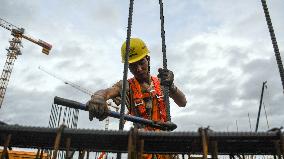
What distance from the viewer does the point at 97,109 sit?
13.4 ft

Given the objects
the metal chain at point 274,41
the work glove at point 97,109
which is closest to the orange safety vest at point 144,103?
the work glove at point 97,109

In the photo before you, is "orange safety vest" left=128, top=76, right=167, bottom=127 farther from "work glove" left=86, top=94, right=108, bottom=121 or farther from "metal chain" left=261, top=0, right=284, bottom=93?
"metal chain" left=261, top=0, right=284, bottom=93

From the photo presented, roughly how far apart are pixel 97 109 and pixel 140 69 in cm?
203

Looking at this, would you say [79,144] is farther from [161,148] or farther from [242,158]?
[242,158]

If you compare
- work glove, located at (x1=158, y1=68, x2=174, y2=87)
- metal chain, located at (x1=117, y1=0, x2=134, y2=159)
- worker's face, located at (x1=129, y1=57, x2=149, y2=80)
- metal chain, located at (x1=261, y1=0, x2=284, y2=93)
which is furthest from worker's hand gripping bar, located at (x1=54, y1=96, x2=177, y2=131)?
worker's face, located at (x1=129, y1=57, x2=149, y2=80)

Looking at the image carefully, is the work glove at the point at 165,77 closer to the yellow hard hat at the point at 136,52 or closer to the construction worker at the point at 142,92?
the construction worker at the point at 142,92

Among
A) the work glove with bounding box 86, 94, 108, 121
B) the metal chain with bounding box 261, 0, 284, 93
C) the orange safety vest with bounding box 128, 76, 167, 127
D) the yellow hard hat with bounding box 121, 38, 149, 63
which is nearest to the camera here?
the metal chain with bounding box 261, 0, 284, 93

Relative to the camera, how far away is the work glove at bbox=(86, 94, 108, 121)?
404 cm

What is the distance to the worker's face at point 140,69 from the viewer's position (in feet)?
19.6

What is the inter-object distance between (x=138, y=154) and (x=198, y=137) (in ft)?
1.70

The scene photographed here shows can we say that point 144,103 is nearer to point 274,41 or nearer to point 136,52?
point 136,52

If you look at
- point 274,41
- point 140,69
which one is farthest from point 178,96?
point 274,41

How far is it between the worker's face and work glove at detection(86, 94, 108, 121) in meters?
1.90

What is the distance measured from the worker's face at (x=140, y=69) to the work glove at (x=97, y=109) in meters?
1.90
